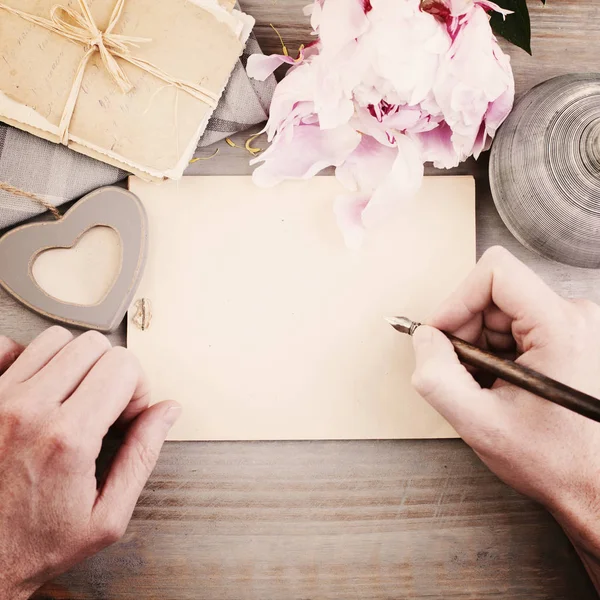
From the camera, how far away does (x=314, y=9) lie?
1.68ft

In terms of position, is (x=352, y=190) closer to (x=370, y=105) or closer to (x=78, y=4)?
(x=370, y=105)

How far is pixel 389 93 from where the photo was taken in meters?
0.49

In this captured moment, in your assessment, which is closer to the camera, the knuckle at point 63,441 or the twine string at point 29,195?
the knuckle at point 63,441

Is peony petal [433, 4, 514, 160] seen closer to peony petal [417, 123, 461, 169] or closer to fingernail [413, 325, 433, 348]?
peony petal [417, 123, 461, 169]

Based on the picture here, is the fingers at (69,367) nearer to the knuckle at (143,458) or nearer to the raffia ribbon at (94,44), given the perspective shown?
the knuckle at (143,458)

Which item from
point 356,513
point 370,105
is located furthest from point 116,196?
point 356,513

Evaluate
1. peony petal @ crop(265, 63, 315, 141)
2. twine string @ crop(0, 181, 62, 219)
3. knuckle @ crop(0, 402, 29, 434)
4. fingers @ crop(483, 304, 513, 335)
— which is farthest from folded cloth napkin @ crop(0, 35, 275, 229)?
fingers @ crop(483, 304, 513, 335)

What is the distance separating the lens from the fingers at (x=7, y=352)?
2.01 feet

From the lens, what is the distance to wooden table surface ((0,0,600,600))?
2.21 ft

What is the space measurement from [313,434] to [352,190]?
304 millimetres

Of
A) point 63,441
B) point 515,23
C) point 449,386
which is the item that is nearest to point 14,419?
point 63,441

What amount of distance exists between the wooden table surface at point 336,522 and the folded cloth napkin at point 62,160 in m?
0.07

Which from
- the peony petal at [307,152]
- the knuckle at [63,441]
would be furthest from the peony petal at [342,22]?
the knuckle at [63,441]

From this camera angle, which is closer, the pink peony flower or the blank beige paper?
the pink peony flower
